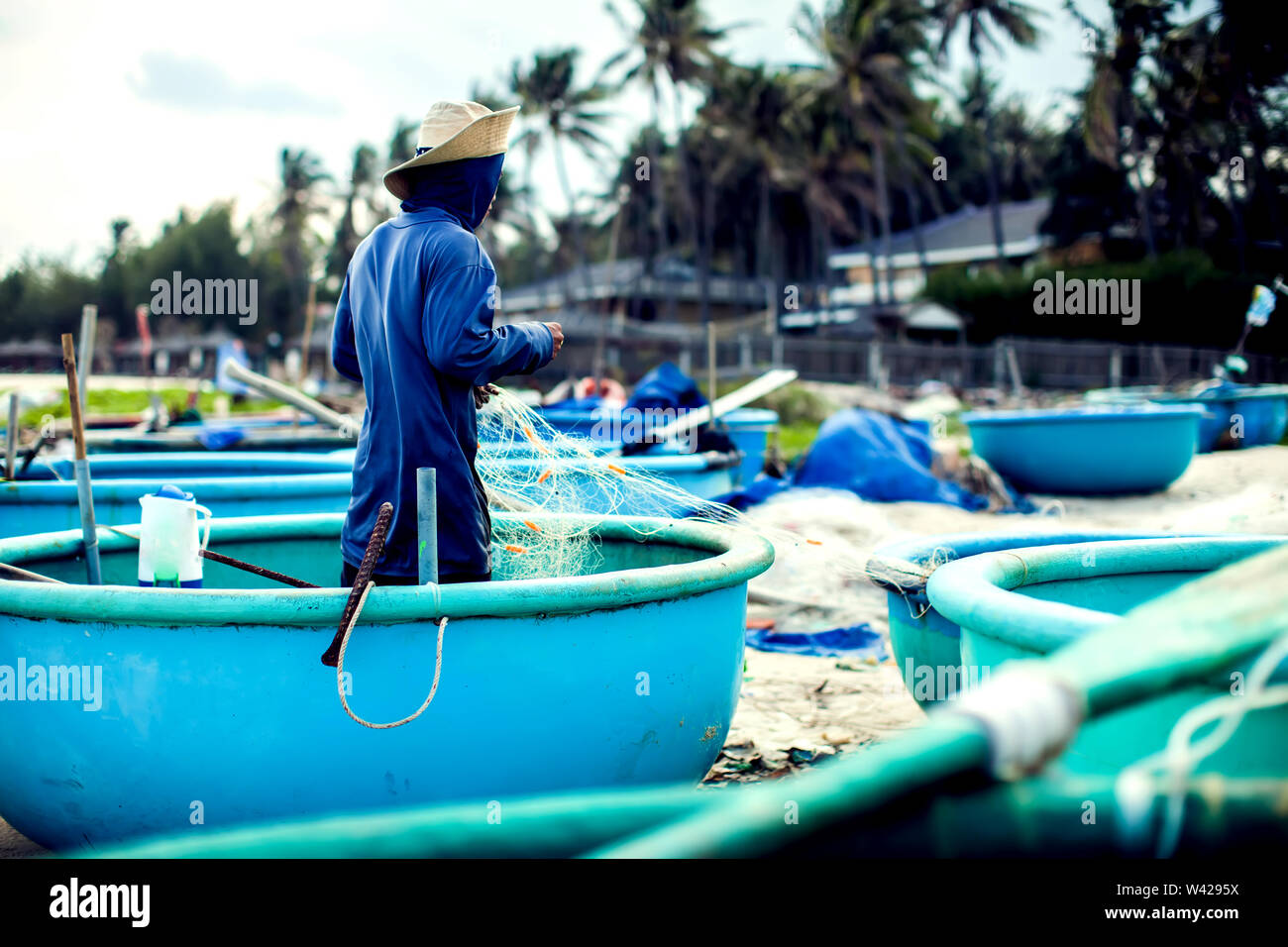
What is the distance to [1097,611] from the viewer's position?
238 cm

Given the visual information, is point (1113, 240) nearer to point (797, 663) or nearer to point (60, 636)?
point (797, 663)

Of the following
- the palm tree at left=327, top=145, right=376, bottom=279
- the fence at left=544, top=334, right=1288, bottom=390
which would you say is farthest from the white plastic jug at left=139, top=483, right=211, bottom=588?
the palm tree at left=327, top=145, right=376, bottom=279

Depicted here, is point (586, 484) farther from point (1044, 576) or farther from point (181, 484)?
point (1044, 576)

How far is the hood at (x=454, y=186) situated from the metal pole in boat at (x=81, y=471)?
953mm

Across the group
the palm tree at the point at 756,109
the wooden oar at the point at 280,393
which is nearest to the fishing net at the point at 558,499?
the wooden oar at the point at 280,393

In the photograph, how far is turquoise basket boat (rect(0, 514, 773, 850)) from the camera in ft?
7.61

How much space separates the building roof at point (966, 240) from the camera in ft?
127

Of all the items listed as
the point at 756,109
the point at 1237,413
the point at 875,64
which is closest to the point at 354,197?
the point at 756,109

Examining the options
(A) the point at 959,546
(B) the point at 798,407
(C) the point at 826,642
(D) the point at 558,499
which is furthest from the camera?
(B) the point at 798,407

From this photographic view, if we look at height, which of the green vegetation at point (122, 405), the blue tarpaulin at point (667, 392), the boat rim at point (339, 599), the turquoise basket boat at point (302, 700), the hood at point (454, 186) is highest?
the hood at point (454, 186)

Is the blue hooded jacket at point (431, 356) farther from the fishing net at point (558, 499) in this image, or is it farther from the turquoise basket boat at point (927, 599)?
the turquoise basket boat at point (927, 599)

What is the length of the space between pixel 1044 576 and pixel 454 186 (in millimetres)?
1818

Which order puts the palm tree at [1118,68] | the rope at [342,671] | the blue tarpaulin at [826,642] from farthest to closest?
the palm tree at [1118,68]
the blue tarpaulin at [826,642]
the rope at [342,671]

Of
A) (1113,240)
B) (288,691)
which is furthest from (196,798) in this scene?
(1113,240)
